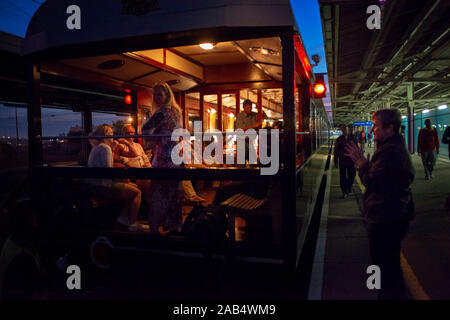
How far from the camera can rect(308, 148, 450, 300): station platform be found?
3.50 metres

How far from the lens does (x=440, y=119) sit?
69.6 ft

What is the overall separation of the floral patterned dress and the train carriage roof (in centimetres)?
104

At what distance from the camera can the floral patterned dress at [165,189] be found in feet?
13.4

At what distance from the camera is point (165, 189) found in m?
4.09

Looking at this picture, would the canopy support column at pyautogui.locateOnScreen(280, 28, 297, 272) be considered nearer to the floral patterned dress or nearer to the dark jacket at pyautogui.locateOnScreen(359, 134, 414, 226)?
the dark jacket at pyautogui.locateOnScreen(359, 134, 414, 226)

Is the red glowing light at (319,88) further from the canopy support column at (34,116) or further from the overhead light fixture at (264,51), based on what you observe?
the canopy support column at (34,116)

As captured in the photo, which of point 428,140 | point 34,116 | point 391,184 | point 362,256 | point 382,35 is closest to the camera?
point 391,184

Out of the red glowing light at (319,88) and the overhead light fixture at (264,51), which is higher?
the overhead light fixture at (264,51)

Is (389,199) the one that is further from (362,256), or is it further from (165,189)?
(165,189)

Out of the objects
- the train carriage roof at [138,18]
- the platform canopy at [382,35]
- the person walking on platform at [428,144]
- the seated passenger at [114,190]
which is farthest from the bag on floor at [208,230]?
the person walking on platform at [428,144]

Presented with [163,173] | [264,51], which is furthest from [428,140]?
[163,173]

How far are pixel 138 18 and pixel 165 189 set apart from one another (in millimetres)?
1961

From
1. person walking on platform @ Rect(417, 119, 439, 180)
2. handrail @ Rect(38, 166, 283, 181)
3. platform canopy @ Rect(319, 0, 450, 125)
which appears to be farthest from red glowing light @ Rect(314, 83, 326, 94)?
person walking on platform @ Rect(417, 119, 439, 180)
